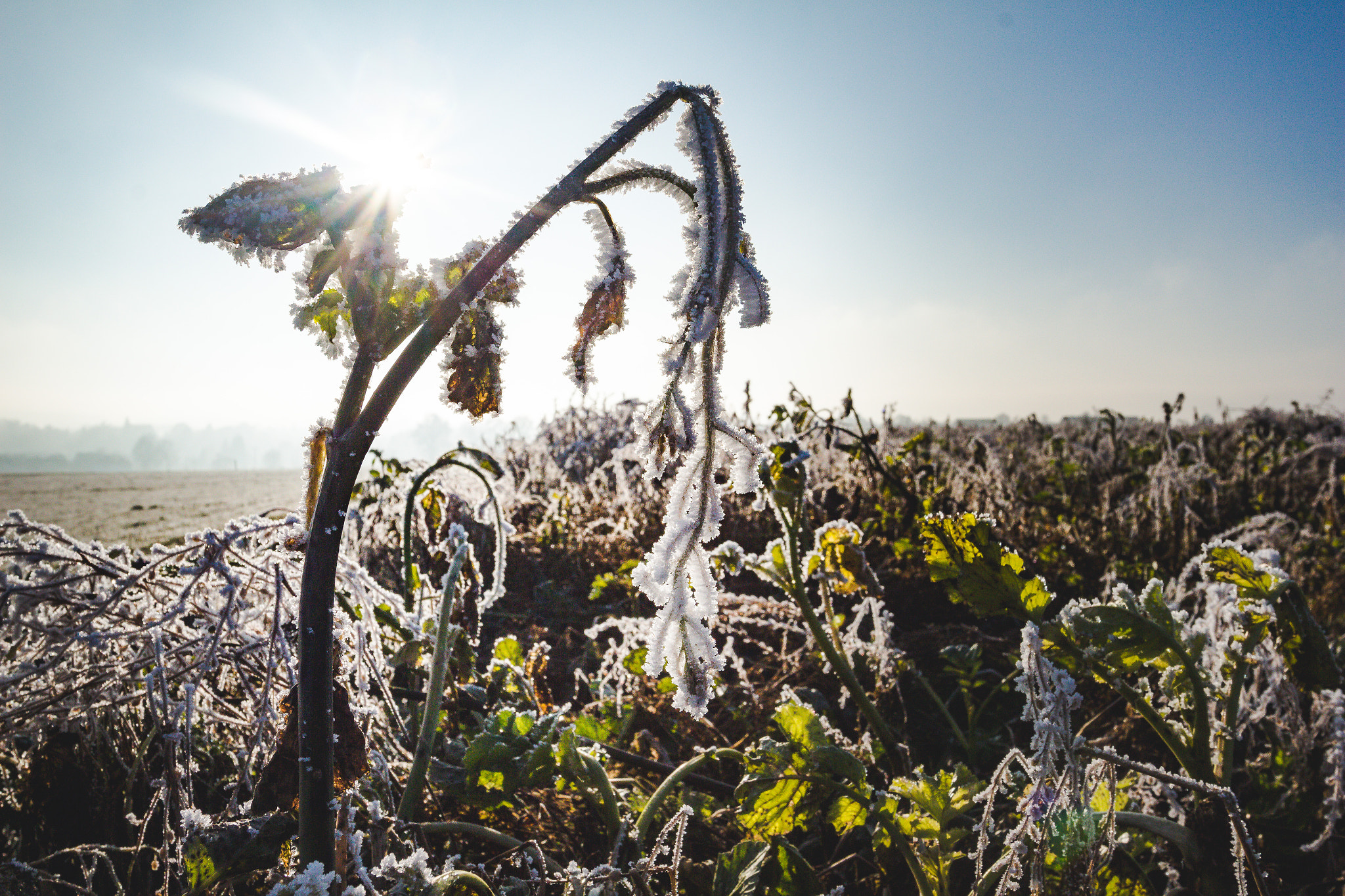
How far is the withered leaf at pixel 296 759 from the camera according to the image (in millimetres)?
813

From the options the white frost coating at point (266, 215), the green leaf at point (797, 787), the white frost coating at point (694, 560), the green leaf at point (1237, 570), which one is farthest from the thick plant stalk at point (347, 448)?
the green leaf at point (1237, 570)

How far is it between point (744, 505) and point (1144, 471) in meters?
3.54

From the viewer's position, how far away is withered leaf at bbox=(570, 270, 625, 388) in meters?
0.78

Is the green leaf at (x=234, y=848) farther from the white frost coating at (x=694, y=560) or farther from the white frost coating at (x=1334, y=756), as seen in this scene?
the white frost coating at (x=1334, y=756)

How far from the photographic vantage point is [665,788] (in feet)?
4.53

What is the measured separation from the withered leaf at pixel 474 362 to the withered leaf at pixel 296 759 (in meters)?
0.39

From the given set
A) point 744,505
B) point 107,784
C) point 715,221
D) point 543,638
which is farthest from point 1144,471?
point 107,784

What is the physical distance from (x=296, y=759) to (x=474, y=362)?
21.5 inches

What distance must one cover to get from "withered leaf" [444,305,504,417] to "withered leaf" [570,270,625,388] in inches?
4.2

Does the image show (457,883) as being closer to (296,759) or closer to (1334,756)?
(296,759)

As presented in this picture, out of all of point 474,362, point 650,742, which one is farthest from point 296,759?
point 650,742

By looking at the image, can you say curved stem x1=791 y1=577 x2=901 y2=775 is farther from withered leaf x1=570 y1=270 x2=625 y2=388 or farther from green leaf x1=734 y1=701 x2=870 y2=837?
withered leaf x1=570 y1=270 x2=625 y2=388

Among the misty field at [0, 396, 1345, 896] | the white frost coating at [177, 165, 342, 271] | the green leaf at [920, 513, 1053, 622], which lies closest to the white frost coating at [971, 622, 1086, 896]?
the misty field at [0, 396, 1345, 896]

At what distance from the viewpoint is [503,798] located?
4.36 ft
